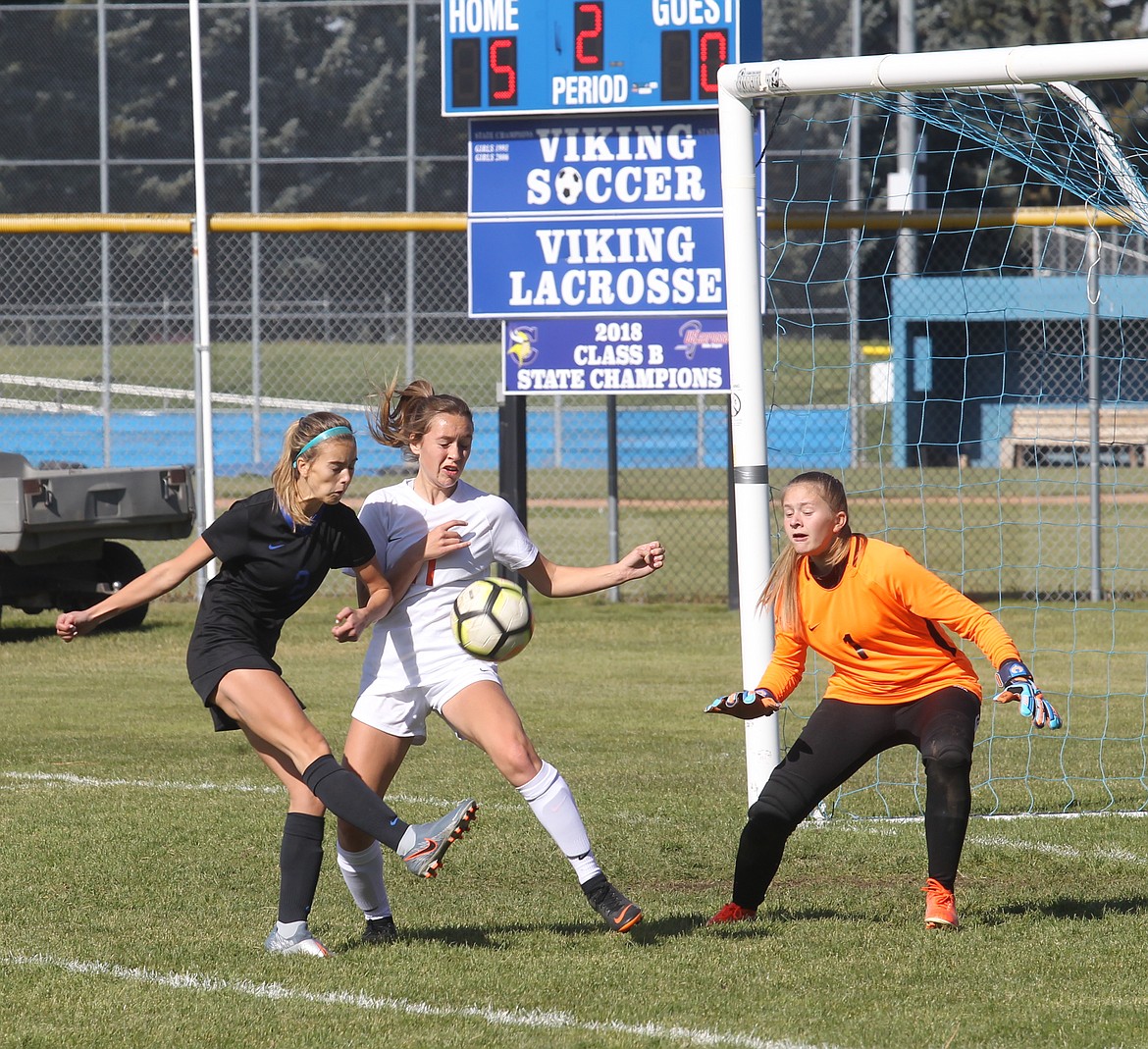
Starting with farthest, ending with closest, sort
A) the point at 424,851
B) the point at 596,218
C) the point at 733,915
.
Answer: the point at 596,218
the point at 733,915
the point at 424,851

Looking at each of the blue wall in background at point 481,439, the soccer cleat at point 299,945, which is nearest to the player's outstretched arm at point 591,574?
the soccer cleat at point 299,945

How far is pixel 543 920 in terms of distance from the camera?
224 inches

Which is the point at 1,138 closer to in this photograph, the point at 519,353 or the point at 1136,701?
the point at 519,353

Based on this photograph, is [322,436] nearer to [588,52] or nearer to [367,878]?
[367,878]

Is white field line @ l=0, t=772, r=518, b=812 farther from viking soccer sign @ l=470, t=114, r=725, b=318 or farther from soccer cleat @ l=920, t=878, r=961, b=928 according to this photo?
viking soccer sign @ l=470, t=114, r=725, b=318

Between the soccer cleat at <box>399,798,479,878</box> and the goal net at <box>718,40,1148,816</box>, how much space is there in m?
2.04

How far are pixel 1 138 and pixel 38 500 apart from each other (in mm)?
22467

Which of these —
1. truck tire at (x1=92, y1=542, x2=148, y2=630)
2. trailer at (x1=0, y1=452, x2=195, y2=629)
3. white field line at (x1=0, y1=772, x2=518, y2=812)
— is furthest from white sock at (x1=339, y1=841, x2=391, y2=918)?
truck tire at (x1=92, y1=542, x2=148, y2=630)

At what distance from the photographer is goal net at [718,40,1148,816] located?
690cm

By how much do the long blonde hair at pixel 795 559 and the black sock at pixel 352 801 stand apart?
1.50 metres

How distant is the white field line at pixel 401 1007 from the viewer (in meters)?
4.32

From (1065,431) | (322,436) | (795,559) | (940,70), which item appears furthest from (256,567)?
(1065,431)

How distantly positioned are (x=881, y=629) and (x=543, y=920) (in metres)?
1.51

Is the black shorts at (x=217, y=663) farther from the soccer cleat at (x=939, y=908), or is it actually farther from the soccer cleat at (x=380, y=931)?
the soccer cleat at (x=939, y=908)
